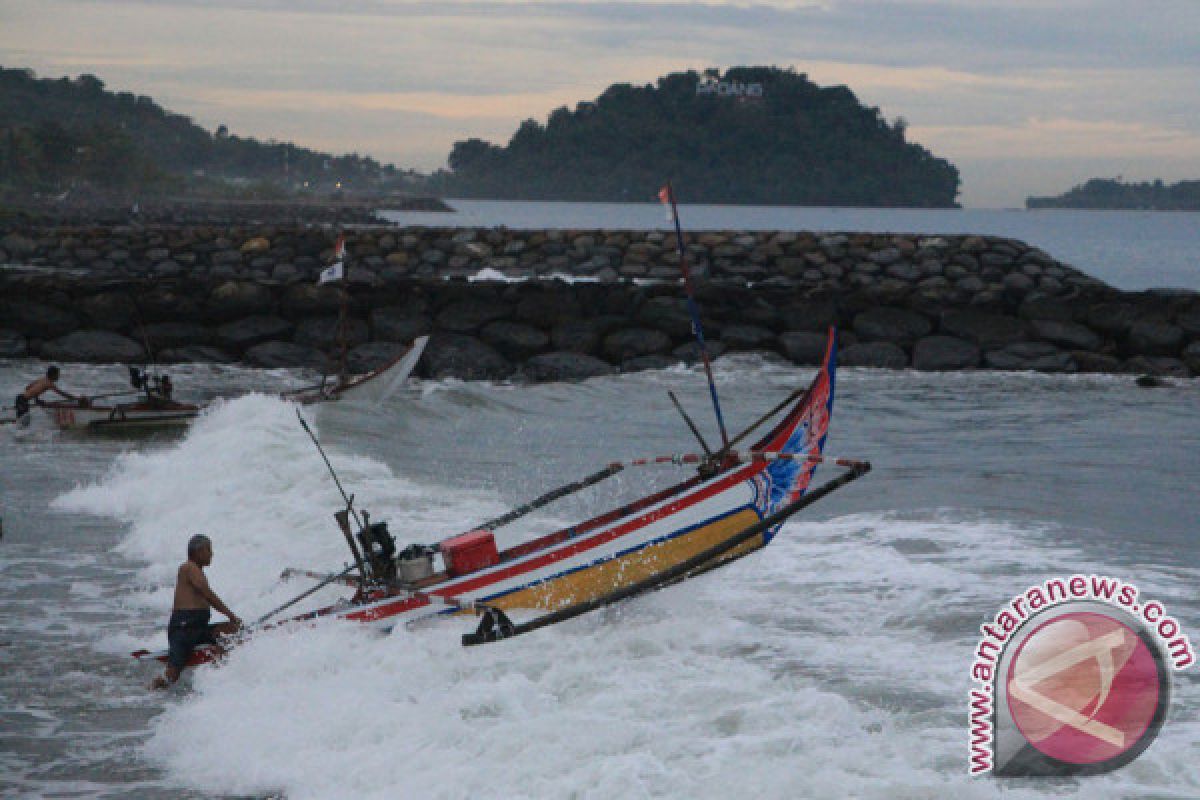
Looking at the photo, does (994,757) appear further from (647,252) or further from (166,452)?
(647,252)

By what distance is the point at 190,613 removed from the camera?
1121 centimetres

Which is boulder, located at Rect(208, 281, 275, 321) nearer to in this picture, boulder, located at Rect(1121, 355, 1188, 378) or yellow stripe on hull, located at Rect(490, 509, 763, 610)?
boulder, located at Rect(1121, 355, 1188, 378)

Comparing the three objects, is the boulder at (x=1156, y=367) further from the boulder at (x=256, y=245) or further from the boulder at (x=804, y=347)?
the boulder at (x=256, y=245)

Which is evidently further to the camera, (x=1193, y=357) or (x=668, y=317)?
(x=668, y=317)

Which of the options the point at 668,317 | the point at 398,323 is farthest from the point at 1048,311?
the point at 398,323

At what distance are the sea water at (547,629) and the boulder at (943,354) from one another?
8.73m

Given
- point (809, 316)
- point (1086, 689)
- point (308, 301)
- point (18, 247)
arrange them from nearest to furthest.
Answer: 1. point (1086, 689)
2. point (308, 301)
3. point (809, 316)
4. point (18, 247)

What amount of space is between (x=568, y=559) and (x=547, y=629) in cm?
93

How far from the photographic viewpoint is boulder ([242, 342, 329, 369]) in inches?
1336

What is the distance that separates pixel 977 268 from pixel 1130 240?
→ 155 m

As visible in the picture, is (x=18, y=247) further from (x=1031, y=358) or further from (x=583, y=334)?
(x=1031, y=358)

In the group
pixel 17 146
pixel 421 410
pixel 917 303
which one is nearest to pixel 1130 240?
pixel 17 146

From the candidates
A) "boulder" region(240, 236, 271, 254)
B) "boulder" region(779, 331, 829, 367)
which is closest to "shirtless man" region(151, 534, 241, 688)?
"boulder" region(779, 331, 829, 367)

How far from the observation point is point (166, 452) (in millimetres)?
22328
